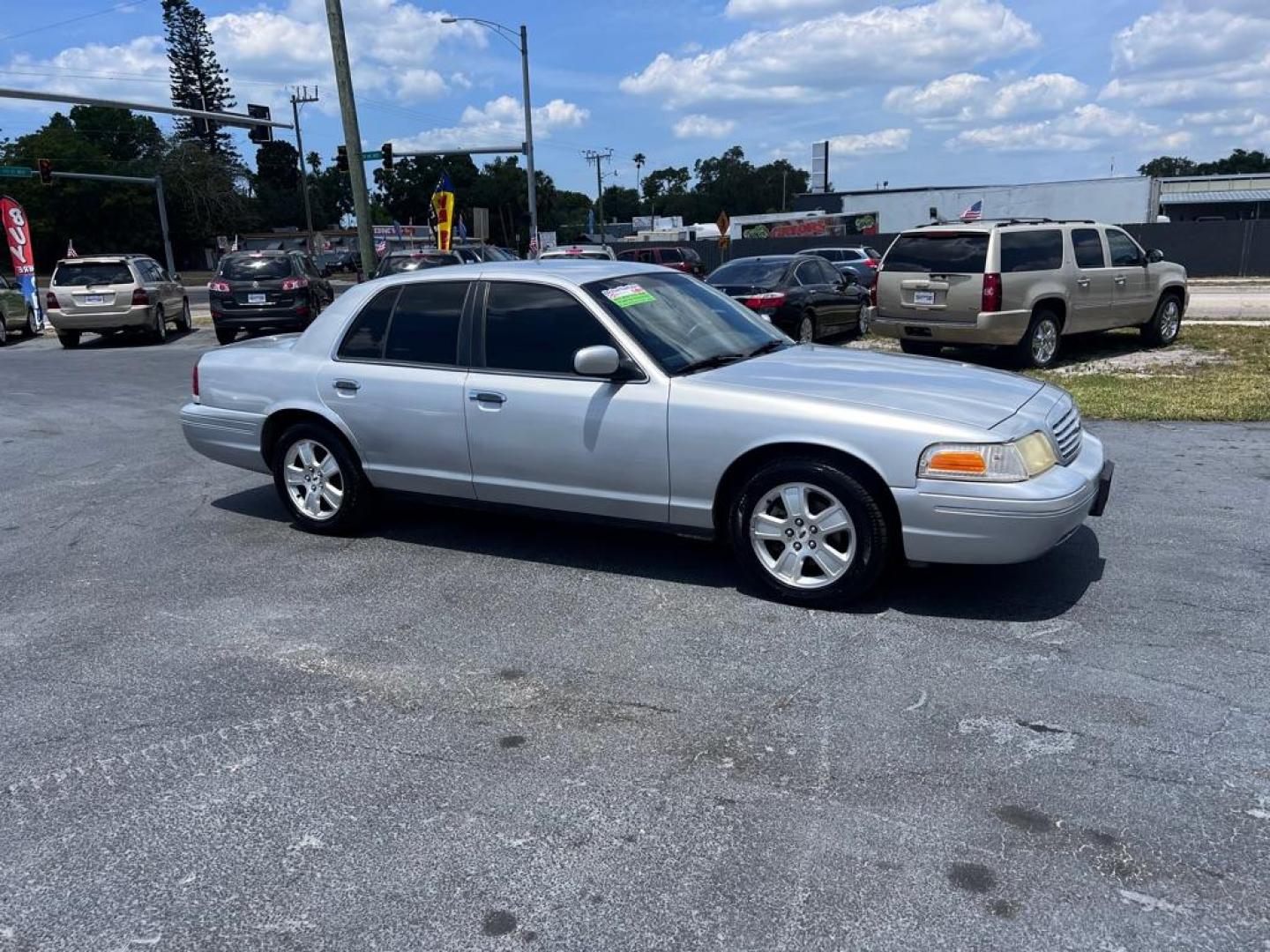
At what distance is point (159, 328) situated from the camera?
67.6ft

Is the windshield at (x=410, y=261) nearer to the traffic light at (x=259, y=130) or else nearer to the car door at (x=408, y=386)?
the traffic light at (x=259, y=130)

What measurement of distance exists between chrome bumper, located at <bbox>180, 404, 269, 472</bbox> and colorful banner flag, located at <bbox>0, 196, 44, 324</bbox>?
68.9 ft

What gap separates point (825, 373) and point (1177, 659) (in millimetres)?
2037

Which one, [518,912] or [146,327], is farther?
[146,327]

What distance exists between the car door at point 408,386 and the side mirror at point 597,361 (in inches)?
35.0

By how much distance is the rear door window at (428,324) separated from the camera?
5.69 m

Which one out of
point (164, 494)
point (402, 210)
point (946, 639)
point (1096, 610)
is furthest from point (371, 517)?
point (402, 210)

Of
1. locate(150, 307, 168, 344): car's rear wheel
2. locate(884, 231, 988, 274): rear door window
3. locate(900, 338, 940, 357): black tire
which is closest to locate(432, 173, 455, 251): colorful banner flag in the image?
locate(150, 307, 168, 344): car's rear wheel

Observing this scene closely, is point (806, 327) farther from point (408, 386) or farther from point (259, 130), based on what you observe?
point (259, 130)

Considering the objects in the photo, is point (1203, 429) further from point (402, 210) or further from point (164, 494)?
point (402, 210)

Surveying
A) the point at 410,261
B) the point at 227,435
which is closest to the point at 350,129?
the point at 410,261

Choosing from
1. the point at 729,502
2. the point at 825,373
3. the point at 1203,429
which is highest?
A: the point at 825,373

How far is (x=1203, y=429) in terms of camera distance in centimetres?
864

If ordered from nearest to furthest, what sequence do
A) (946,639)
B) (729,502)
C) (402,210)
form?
(946,639) → (729,502) → (402,210)
